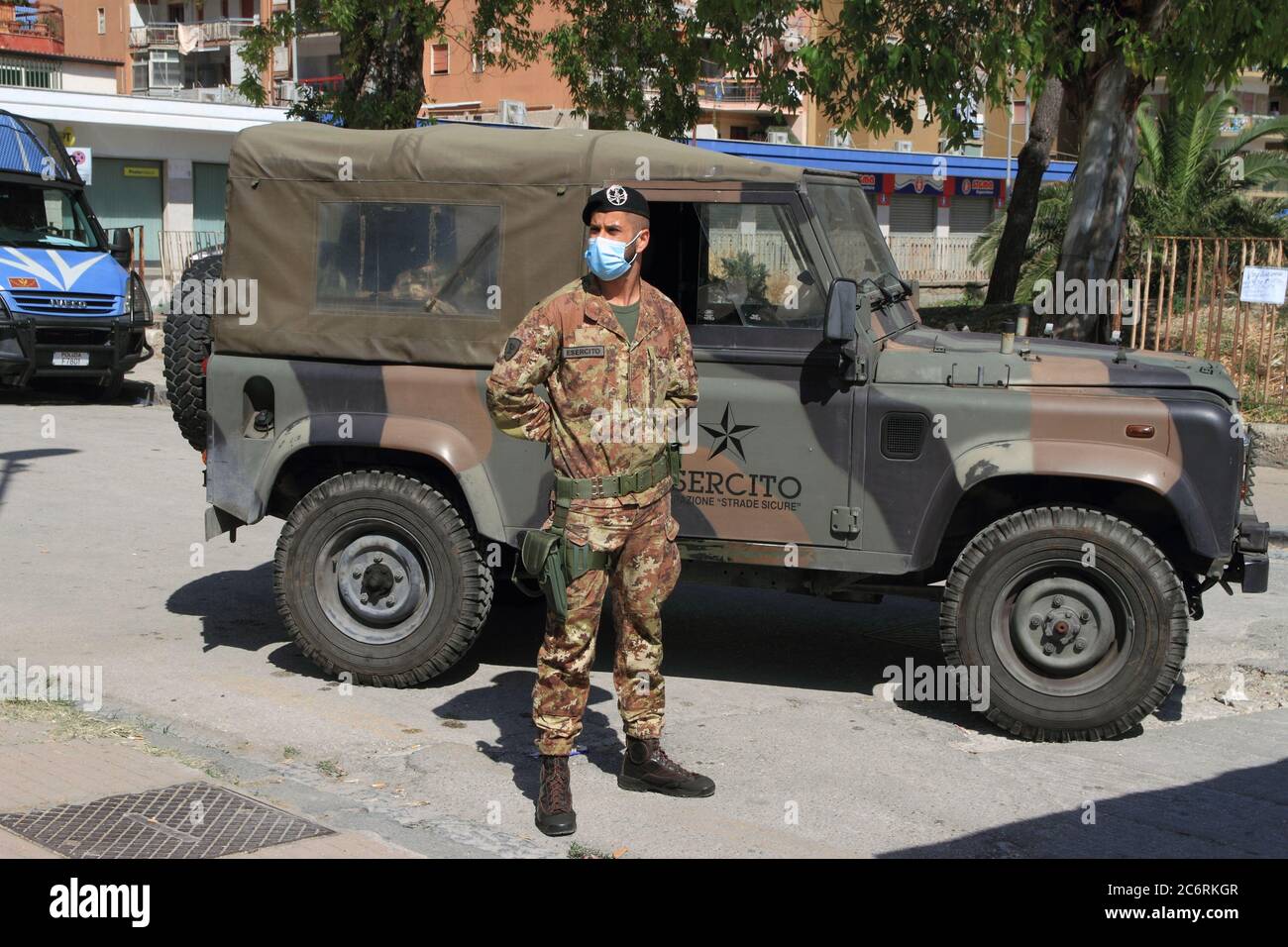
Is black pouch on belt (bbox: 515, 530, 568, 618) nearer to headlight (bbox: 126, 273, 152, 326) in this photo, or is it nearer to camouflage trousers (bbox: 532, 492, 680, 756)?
camouflage trousers (bbox: 532, 492, 680, 756)

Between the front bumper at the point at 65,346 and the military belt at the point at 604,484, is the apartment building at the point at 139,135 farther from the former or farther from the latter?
the military belt at the point at 604,484

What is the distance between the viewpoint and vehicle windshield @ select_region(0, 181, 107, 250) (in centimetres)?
1702

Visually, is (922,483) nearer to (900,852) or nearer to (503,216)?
(900,852)

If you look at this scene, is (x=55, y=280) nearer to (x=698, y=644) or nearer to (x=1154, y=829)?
(x=698, y=644)

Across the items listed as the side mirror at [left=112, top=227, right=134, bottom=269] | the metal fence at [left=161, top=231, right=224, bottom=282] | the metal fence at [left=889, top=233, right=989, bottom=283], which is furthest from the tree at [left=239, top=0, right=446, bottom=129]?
the metal fence at [left=889, top=233, right=989, bottom=283]

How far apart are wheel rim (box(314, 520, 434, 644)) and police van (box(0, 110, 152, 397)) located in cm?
1124

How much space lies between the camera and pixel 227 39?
60.4 metres

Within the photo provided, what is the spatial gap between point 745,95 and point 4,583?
53115 millimetres

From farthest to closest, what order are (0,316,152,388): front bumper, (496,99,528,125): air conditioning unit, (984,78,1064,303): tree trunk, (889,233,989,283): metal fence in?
(889,233,989,283): metal fence, (496,99,528,125): air conditioning unit, (984,78,1064,303): tree trunk, (0,316,152,388): front bumper

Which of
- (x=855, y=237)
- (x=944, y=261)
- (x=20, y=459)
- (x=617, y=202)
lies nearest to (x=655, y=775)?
(x=617, y=202)

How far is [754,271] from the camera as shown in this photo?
249 inches

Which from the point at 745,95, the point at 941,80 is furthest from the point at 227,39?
the point at 941,80

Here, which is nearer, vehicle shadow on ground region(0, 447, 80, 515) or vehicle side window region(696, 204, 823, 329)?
vehicle side window region(696, 204, 823, 329)
